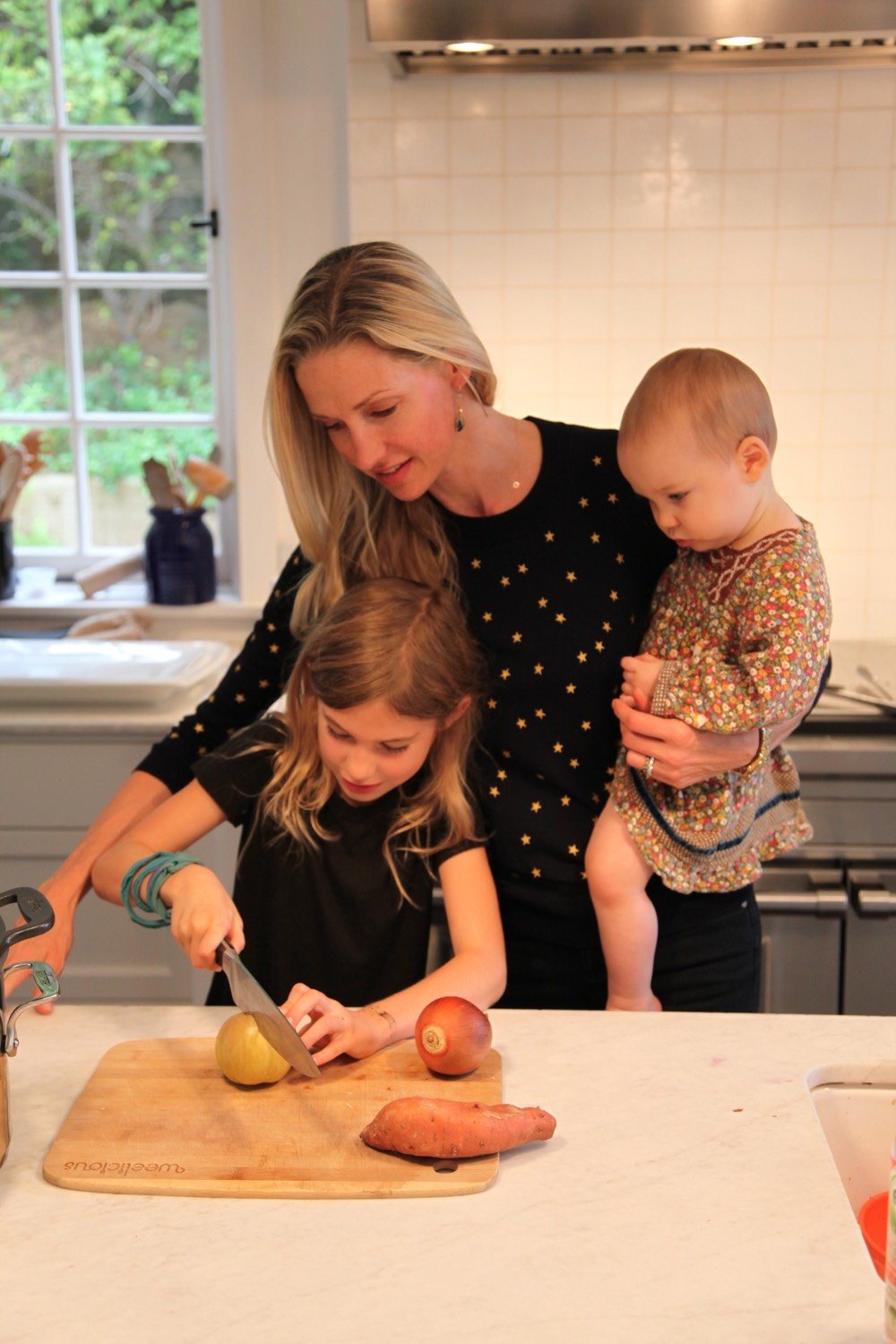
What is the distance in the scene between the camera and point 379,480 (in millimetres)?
1396

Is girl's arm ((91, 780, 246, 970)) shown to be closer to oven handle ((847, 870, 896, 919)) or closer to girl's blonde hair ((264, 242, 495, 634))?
girl's blonde hair ((264, 242, 495, 634))

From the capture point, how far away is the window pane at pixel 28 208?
2990mm

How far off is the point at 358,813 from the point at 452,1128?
587mm

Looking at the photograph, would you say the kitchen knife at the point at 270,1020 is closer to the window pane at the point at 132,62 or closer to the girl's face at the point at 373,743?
the girl's face at the point at 373,743

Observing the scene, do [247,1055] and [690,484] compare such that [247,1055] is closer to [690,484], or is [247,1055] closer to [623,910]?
[623,910]

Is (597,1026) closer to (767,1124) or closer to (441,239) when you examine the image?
(767,1124)

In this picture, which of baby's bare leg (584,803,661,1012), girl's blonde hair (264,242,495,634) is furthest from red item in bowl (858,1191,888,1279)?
girl's blonde hair (264,242,495,634)

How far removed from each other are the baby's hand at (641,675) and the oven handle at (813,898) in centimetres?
92

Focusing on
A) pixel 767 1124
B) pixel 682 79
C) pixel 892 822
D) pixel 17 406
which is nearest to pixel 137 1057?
pixel 767 1124

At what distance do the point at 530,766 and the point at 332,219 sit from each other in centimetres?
172

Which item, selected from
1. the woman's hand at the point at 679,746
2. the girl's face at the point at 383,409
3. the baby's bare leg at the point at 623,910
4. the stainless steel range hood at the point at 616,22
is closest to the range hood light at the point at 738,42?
the stainless steel range hood at the point at 616,22

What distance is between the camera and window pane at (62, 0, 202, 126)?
290 cm

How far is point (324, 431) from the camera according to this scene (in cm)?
147

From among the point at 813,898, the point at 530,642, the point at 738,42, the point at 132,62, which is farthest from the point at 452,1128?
the point at 132,62
